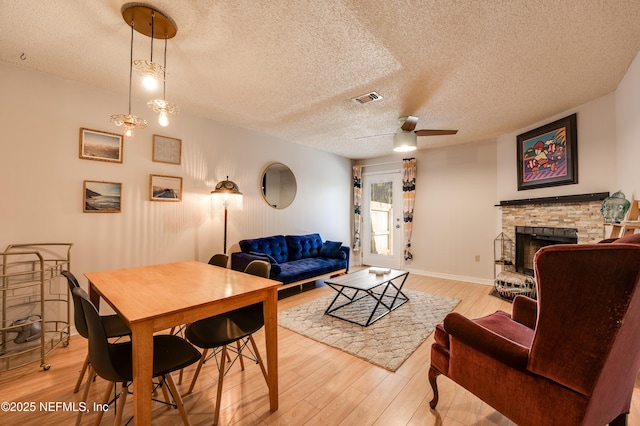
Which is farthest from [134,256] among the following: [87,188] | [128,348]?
[128,348]

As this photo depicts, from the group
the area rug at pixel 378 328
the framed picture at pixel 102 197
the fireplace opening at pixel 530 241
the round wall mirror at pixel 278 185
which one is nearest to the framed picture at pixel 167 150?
the framed picture at pixel 102 197

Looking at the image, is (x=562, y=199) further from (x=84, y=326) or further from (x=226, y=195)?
(x=84, y=326)

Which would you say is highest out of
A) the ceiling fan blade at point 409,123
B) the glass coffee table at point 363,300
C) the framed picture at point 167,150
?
the ceiling fan blade at point 409,123

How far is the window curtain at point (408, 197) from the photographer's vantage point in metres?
5.47

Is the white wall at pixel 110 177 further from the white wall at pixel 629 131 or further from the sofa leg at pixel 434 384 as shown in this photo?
the white wall at pixel 629 131

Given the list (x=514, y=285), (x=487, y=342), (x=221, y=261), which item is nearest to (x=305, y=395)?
(x=487, y=342)

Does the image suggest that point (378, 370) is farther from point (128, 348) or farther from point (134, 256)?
point (134, 256)

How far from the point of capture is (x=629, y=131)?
2.61m

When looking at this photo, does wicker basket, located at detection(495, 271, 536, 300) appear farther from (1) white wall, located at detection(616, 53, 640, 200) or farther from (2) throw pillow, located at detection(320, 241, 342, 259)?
(2) throw pillow, located at detection(320, 241, 342, 259)

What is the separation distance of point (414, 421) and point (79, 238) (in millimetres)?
3367

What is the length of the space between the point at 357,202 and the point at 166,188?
4009mm

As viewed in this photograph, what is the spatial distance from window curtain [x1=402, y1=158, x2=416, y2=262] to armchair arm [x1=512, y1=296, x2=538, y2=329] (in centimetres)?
363

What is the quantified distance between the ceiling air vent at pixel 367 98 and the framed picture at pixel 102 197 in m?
2.81

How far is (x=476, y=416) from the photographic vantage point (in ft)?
5.41
